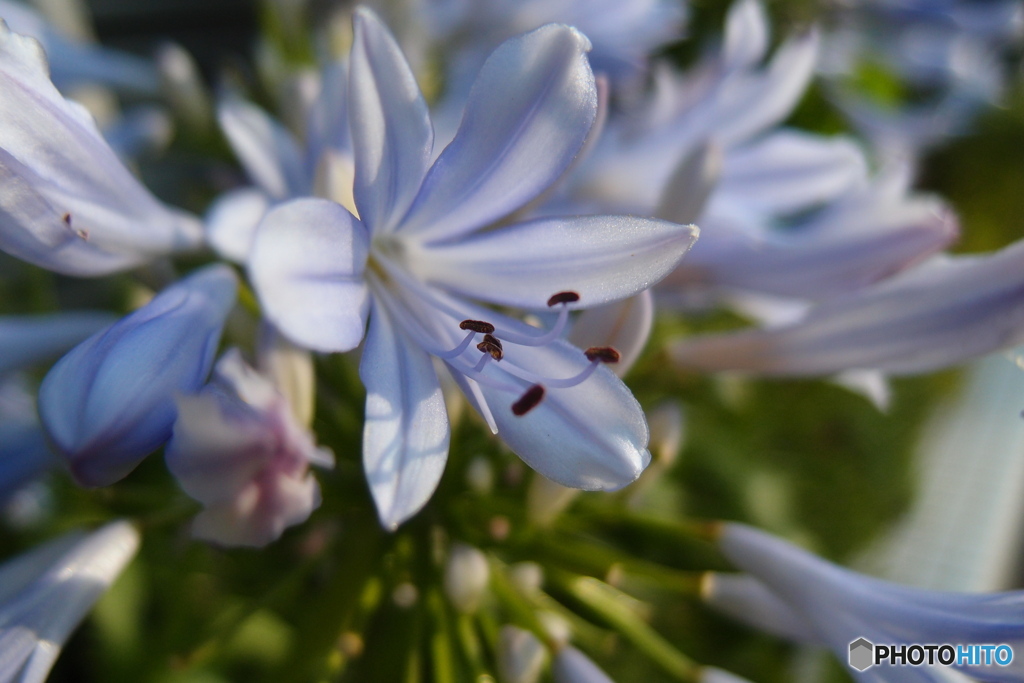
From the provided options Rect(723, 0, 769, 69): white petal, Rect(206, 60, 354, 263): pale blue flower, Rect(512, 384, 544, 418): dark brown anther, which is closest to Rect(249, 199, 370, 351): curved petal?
Rect(512, 384, 544, 418): dark brown anther

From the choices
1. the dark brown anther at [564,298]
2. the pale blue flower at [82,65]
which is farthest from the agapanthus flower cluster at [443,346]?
the pale blue flower at [82,65]

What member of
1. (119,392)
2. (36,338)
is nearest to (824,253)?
(119,392)

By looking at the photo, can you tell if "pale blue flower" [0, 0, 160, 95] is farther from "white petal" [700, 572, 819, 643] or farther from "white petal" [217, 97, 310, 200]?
"white petal" [700, 572, 819, 643]

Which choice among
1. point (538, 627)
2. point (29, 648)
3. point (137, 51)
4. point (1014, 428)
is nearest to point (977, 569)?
point (1014, 428)

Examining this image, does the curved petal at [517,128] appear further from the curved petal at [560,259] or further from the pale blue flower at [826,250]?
the pale blue flower at [826,250]

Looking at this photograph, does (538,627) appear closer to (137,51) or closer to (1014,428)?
(1014,428)

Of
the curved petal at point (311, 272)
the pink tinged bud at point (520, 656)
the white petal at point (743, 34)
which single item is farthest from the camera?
the white petal at point (743, 34)
